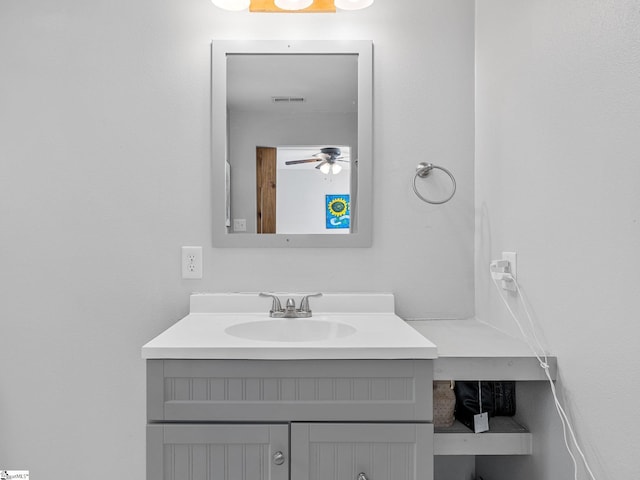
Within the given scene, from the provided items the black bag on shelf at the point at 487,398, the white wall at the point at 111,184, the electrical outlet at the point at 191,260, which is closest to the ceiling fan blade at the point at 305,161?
the white wall at the point at 111,184

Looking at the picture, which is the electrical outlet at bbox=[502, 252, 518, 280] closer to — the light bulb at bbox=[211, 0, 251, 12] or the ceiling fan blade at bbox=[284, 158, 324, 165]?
the ceiling fan blade at bbox=[284, 158, 324, 165]

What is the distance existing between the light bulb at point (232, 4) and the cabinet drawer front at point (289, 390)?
114cm

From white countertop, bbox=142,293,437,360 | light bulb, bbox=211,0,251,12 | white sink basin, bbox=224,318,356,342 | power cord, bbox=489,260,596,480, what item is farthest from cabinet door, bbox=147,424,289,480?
light bulb, bbox=211,0,251,12

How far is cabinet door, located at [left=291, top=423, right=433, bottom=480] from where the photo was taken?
3.48 ft

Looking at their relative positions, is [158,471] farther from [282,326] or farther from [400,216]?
[400,216]

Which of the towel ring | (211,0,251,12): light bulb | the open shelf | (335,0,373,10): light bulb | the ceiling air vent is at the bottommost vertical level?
the open shelf

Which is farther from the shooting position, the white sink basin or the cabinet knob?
the white sink basin

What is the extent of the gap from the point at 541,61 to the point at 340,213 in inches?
29.5

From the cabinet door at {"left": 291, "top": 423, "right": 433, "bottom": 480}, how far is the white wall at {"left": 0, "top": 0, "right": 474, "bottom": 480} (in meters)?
0.62

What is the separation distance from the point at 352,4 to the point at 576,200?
3.25 feet

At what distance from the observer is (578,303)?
38.6 inches

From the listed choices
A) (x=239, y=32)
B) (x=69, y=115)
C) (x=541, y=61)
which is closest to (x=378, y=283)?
(x=541, y=61)

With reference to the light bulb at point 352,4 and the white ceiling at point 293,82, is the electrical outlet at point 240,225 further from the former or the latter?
the light bulb at point 352,4

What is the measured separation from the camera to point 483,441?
1.16 meters
